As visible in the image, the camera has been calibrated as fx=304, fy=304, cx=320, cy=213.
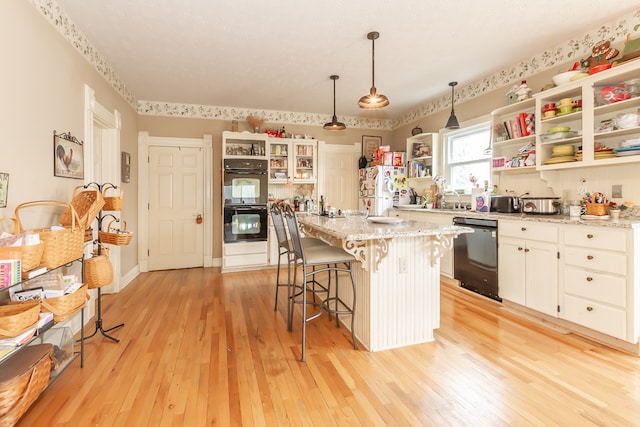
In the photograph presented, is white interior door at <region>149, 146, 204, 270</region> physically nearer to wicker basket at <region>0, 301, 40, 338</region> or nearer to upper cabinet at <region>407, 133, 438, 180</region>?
wicker basket at <region>0, 301, 40, 338</region>

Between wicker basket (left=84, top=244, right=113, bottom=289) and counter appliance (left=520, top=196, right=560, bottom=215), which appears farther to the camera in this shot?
→ counter appliance (left=520, top=196, right=560, bottom=215)

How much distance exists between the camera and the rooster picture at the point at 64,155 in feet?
7.56

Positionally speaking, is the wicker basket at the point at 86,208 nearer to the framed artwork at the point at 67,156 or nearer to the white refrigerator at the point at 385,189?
the framed artwork at the point at 67,156

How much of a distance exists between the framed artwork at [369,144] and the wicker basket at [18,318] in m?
5.09

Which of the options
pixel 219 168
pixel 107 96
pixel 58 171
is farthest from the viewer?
pixel 219 168

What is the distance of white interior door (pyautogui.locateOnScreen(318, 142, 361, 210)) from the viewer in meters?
5.57

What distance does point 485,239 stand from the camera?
3203 mm

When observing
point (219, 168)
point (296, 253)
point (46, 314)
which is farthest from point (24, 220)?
point (219, 168)

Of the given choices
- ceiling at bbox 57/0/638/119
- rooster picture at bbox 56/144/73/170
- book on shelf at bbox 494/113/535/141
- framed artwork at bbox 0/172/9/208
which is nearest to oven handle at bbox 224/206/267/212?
ceiling at bbox 57/0/638/119

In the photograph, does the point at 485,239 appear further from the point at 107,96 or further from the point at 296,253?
the point at 107,96

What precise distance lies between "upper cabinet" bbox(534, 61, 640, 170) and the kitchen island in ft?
4.74

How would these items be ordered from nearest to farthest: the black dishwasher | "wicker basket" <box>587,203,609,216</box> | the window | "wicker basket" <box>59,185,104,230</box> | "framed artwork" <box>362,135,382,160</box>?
1. "wicker basket" <box>59,185,104,230</box>
2. "wicker basket" <box>587,203,609,216</box>
3. the black dishwasher
4. the window
5. "framed artwork" <box>362,135,382,160</box>

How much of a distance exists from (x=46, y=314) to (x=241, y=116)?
4.06 metres

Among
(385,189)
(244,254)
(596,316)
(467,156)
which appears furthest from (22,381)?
(467,156)
